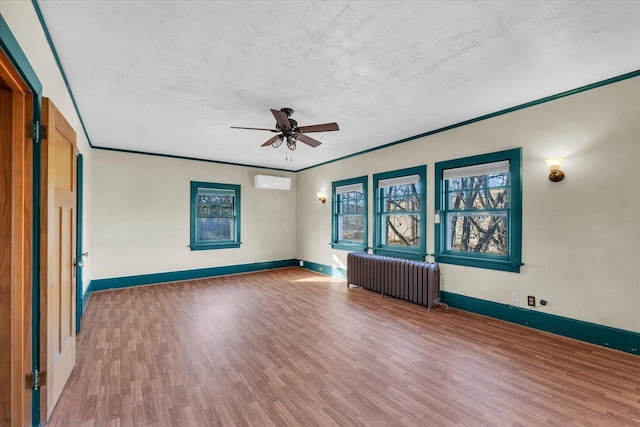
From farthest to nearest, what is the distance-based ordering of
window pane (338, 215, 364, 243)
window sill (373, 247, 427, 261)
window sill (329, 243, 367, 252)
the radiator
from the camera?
window pane (338, 215, 364, 243) < window sill (329, 243, 367, 252) < window sill (373, 247, 427, 261) < the radiator

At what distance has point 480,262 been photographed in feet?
13.0

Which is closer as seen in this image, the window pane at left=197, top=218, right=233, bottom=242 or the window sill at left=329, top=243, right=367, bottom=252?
the window sill at left=329, top=243, right=367, bottom=252

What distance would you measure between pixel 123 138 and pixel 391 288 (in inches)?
207

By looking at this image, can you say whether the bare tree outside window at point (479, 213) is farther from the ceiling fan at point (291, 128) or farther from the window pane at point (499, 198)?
the ceiling fan at point (291, 128)

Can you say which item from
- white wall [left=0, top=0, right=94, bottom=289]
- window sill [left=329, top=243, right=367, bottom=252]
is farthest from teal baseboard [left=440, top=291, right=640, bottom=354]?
white wall [left=0, top=0, right=94, bottom=289]

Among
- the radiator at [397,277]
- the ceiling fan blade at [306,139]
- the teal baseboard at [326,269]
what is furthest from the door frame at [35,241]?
the teal baseboard at [326,269]

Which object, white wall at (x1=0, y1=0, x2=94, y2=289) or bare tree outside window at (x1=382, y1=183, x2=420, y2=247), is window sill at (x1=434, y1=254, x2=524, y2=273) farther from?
white wall at (x1=0, y1=0, x2=94, y2=289)

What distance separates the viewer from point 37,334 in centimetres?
181

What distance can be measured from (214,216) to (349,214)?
3.19 m

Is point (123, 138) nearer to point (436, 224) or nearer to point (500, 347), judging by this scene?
point (436, 224)

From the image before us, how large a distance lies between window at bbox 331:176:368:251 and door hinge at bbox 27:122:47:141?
482cm

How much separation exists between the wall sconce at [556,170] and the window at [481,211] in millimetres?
344

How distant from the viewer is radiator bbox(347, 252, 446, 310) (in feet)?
14.0

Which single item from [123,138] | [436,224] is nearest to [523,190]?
[436,224]
